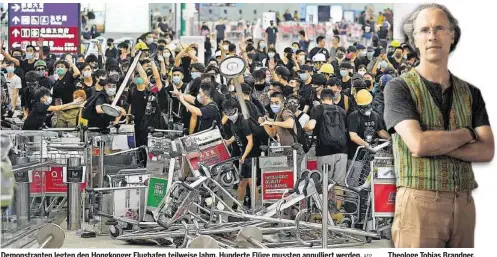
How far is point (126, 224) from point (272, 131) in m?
1.22

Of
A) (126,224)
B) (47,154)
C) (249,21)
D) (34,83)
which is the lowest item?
(126,224)

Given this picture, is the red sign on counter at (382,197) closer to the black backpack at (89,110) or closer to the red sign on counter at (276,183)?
the red sign on counter at (276,183)

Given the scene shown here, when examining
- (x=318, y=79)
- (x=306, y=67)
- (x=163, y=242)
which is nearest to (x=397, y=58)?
(x=318, y=79)

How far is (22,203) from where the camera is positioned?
20.2 ft

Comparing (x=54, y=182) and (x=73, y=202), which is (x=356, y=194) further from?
(x=54, y=182)

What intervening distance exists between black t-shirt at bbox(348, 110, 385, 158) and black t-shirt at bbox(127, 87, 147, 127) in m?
1.50

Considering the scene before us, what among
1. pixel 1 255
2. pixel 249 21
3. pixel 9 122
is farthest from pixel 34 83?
pixel 1 255

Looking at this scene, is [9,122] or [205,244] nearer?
[205,244]

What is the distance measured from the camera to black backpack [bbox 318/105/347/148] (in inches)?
293

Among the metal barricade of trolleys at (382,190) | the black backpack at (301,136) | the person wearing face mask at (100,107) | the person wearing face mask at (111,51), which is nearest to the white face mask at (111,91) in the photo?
the person wearing face mask at (100,107)

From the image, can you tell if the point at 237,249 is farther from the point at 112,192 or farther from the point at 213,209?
the point at 112,192

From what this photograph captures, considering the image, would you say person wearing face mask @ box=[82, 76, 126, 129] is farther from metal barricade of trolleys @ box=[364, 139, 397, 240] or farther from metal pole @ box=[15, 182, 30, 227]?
metal barricade of trolleys @ box=[364, 139, 397, 240]

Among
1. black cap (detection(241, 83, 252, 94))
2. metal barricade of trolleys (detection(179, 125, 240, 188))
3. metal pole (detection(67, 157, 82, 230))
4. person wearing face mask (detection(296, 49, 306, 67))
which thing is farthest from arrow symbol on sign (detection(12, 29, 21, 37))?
person wearing face mask (detection(296, 49, 306, 67))

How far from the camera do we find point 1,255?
5.54 meters
